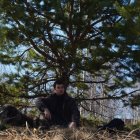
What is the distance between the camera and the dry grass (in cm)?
545

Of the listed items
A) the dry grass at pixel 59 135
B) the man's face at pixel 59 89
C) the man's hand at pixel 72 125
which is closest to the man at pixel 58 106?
the man's face at pixel 59 89

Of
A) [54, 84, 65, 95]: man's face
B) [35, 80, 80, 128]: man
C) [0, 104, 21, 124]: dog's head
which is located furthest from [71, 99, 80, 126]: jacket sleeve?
[0, 104, 21, 124]: dog's head

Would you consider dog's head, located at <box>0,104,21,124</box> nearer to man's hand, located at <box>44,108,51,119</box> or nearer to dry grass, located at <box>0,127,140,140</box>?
man's hand, located at <box>44,108,51,119</box>

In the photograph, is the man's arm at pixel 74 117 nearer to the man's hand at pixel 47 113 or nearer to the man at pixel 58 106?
the man at pixel 58 106

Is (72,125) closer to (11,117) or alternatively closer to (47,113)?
(47,113)

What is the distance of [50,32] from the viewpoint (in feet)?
24.0

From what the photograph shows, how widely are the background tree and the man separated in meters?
0.75

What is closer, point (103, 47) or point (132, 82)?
point (103, 47)

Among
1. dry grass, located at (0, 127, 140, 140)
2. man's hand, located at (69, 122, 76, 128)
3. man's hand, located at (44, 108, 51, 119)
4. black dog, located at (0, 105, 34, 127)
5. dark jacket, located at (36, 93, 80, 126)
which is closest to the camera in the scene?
dry grass, located at (0, 127, 140, 140)

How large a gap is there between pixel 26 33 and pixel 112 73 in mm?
1681

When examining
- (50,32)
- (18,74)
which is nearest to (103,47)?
(50,32)

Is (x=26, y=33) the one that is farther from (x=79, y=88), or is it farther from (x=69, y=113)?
(x=79, y=88)

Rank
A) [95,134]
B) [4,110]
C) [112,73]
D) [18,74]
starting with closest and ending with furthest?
1. [95,134]
2. [4,110]
3. [112,73]
4. [18,74]

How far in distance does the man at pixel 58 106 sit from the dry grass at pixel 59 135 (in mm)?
710
